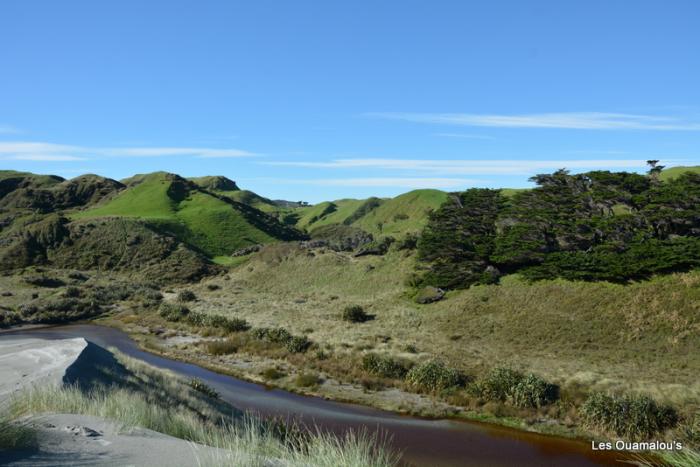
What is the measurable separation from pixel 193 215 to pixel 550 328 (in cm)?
10041

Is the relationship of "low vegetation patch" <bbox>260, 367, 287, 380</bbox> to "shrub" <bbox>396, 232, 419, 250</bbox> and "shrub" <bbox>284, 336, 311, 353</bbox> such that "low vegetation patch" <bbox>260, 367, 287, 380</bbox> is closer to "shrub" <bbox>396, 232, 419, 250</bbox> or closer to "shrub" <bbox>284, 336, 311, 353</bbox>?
"shrub" <bbox>284, 336, 311, 353</bbox>

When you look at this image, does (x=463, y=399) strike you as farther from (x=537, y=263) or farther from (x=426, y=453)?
(x=537, y=263)

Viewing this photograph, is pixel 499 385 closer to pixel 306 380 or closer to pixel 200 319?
pixel 306 380

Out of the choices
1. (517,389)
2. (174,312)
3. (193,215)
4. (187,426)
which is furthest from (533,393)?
(193,215)

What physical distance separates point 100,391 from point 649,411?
71.6ft

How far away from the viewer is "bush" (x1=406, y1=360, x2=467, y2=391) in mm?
27422

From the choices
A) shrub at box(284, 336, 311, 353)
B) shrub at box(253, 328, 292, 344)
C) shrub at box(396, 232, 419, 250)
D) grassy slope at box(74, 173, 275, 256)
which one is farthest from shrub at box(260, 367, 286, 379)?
grassy slope at box(74, 173, 275, 256)

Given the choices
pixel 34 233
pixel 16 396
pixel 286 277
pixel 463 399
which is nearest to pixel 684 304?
pixel 463 399

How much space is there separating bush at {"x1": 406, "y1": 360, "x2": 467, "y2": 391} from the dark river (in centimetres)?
391

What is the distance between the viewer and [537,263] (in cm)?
4741

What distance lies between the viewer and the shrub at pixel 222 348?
37781 millimetres

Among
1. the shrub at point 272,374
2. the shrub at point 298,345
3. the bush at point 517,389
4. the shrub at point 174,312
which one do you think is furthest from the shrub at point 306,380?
the shrub at point 174,312

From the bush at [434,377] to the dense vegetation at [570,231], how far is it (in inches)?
781

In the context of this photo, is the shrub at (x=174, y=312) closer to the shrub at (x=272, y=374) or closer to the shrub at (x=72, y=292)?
the shrub at (x=72, y=292)
